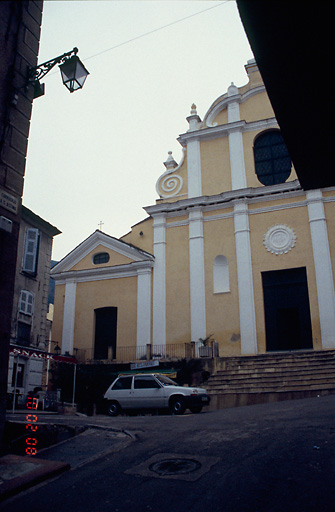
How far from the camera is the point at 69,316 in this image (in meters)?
24.9

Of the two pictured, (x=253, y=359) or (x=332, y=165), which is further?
(x=253, y=359)

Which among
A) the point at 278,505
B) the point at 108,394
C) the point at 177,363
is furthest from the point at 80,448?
the point at 177,363

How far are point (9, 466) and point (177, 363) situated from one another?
13428 mm

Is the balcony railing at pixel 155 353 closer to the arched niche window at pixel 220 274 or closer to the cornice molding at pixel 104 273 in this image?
the arched niche window at pixel 220 274

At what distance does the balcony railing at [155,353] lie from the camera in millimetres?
20250

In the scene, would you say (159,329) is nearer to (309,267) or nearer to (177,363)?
(177,363)

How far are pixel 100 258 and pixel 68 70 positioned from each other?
734 inches

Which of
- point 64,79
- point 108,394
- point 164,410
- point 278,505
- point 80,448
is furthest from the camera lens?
point 108,394

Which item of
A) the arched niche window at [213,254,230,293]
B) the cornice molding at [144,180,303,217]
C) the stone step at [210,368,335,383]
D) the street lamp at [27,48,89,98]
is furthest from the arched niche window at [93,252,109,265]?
the street lamp at [27,48,89,98]

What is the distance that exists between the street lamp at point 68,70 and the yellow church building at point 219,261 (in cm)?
1556

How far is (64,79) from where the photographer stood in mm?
7242

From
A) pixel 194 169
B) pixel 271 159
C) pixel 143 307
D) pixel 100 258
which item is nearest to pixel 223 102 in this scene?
pixel 194 169

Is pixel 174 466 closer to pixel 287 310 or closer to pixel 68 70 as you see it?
pixel 68 70

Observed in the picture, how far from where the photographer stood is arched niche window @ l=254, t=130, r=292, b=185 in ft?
75.5
